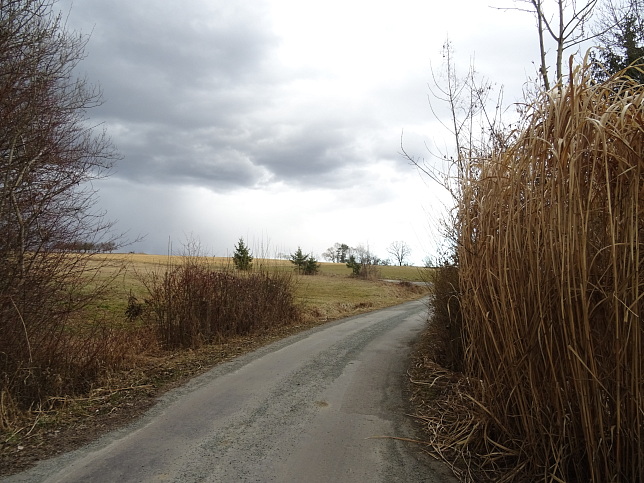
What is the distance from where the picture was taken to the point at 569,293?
2.92 meters

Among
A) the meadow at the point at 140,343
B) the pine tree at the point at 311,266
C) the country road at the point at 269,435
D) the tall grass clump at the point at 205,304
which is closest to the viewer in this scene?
the country road at the point at 269,435

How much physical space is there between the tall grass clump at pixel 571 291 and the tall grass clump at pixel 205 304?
809 centimetres

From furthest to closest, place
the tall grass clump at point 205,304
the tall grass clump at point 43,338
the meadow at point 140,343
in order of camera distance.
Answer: the tall grass clump at point 205,304, the tall grass clump at point 43,338, the meadow at point 140,343

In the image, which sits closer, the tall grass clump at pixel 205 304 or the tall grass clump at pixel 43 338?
the tall grass clump at pixel 43 338

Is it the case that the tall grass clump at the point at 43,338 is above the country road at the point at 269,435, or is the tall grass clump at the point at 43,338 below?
above

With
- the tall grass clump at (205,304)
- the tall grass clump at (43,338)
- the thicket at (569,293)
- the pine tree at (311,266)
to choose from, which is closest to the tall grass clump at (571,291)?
the thicket at (569,293)

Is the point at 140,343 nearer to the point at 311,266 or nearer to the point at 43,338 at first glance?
the point at 43,338

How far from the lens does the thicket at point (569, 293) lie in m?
2.78

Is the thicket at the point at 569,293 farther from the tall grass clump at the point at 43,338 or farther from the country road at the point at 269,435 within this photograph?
the tall grass clump at the point at 43,338

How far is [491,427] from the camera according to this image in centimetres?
404

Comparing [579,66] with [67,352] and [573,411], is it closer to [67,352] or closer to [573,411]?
[573,411]

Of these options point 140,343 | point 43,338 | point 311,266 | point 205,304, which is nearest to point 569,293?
point 43,338

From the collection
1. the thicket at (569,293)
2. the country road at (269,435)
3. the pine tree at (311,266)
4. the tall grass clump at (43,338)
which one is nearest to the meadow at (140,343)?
the tall grass clump at (43,338)

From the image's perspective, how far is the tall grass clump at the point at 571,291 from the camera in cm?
278
